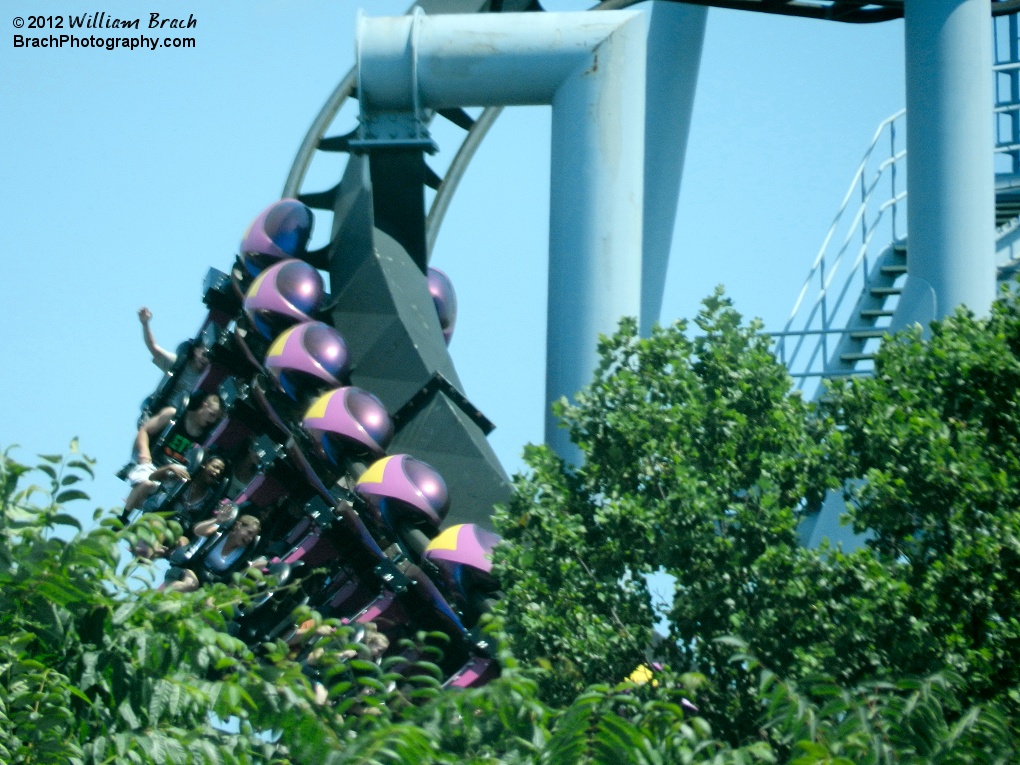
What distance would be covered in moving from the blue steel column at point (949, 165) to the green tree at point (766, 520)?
6.33ft

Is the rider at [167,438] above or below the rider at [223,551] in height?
above

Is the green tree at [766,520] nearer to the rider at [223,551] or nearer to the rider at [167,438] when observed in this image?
the rider at [223,551]

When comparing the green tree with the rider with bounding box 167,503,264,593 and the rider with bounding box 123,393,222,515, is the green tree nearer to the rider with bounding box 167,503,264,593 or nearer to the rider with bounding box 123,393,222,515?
the rider with bounding box 167,503,264,593

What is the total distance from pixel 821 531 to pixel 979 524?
10.9ft

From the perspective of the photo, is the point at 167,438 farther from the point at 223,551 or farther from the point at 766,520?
the point at 766,520

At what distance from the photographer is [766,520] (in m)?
6.67

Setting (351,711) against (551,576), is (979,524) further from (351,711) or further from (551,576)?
(351,711)

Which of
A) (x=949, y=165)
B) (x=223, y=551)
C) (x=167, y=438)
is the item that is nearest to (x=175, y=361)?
(x=167, y=438)

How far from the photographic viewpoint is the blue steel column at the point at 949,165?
9438 millimetres

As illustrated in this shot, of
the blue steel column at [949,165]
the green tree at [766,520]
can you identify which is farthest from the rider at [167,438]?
the blue steel column at [949,165]

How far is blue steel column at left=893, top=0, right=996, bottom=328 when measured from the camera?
9.44m

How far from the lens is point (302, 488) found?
978cm

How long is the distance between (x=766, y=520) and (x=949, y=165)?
148 inches

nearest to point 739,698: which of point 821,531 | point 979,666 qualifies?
point 979,666
